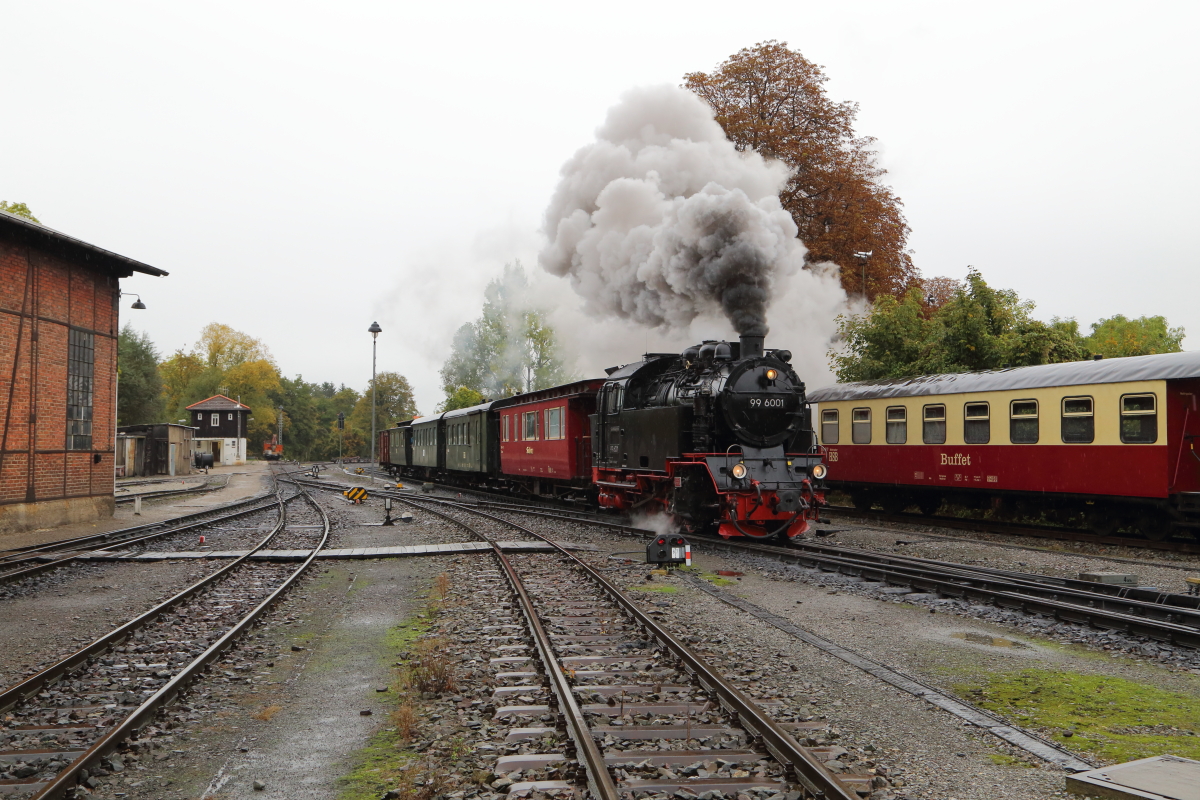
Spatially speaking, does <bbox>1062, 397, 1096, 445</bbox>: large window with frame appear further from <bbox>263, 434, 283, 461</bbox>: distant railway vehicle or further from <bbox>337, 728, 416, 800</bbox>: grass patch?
<bbox>263, 434, 283, 461</bbox>: distant railway vehicle

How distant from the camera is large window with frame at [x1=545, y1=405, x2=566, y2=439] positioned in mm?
18250

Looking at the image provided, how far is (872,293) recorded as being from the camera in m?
25.9

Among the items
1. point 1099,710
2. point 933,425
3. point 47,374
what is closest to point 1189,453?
point 933,425

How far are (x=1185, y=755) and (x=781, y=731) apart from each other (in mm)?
2067

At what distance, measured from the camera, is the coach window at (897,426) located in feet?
54.1

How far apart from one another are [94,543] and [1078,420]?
1547cm

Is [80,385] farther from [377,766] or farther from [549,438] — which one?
[377,766]

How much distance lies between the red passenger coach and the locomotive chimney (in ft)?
16.0

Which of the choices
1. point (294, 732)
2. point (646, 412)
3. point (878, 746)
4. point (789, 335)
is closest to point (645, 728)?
point (878, 746)

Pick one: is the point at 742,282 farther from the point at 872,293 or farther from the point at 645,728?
the point at 872,293

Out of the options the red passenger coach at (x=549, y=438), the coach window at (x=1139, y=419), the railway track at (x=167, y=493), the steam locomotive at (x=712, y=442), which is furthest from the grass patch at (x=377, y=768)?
the railway track at (x=167, y=493)

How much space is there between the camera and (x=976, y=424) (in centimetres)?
1489

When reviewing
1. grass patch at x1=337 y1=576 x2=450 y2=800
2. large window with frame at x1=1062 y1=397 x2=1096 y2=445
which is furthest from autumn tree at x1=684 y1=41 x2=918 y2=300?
grass patch at x1=337 y1=576 x2=450 y2=800

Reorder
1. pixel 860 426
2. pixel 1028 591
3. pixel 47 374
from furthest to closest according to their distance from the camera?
1. pixel 860 426
2. pixel 47 374
3. pixel 1028 591
